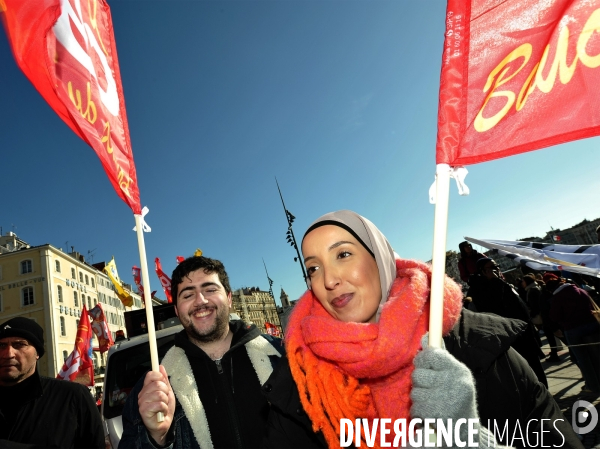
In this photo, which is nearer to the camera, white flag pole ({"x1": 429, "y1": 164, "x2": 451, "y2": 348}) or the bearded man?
white flag pole ({"x1": 429, "y1": 164, "x2": 451, "y2": 348})

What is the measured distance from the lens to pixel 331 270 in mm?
1880

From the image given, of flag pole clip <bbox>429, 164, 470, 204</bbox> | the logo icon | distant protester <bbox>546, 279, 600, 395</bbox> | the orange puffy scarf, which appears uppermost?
flag pole clip <bbox>429, 164, 470, 204</bbox>

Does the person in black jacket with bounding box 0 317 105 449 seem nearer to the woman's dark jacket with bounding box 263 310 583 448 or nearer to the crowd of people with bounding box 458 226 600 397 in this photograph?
the woman's dark jacket with bounding box 263 310 583 448

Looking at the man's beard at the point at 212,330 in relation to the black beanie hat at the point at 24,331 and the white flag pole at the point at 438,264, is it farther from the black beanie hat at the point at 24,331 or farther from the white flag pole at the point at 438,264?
the white flag pole at the point at 438,264

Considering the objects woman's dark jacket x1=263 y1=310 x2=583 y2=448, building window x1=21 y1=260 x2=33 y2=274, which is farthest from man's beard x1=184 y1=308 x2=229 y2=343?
building window x1=21 y1=260 x2=33 y2=274

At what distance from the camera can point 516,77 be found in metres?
1.64

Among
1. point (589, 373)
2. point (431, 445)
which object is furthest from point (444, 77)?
point (589, 373)

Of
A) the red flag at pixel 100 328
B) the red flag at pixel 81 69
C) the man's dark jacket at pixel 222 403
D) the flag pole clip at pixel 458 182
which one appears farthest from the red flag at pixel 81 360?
the flag pole clip at pixel 458 182

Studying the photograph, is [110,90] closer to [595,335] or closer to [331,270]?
[331,270]

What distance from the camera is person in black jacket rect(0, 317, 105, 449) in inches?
113

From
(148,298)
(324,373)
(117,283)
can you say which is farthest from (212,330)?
(117,283)

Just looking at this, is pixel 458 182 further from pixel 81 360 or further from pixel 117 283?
pixel 117 283

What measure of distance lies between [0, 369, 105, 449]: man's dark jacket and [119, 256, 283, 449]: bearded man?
3.57 ft

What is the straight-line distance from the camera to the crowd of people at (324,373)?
4.95 ft
